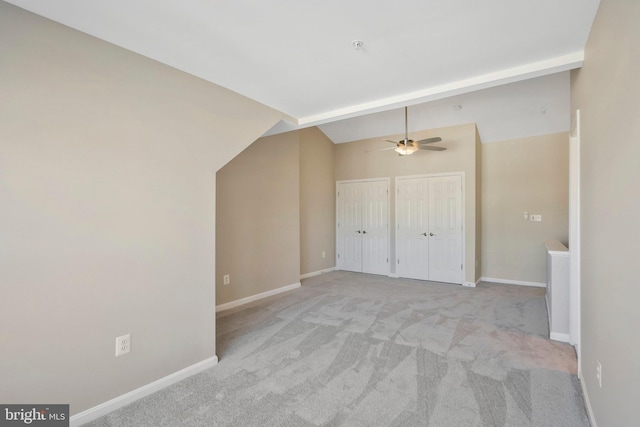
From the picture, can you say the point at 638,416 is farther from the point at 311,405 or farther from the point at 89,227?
the point at 89,227

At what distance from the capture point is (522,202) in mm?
5473

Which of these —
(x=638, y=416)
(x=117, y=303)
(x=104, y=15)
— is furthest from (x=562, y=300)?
(x=104, y=15)

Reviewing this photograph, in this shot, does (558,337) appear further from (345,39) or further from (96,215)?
(96,215)

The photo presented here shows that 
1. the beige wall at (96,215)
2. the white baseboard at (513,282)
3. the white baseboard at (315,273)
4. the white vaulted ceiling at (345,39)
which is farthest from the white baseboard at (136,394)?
the white baseboard at (513,282)

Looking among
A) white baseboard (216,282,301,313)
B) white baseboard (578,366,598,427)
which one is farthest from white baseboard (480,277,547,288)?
white baseboard (216,282,301,313)

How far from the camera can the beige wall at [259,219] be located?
4.23 meters

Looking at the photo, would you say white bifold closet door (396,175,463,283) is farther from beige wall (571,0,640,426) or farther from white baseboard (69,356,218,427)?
white baseboard (69,356,218,427)

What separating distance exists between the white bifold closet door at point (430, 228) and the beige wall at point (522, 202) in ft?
2.67

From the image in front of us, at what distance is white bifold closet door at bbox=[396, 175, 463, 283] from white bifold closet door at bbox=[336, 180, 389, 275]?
34cm

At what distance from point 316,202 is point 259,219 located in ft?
6.47

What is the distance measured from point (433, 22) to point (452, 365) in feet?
8.86

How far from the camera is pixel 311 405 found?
2072 millimetres

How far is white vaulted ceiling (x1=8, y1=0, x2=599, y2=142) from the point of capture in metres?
1.71

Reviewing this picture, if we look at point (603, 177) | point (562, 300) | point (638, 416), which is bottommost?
point (562, 300)
